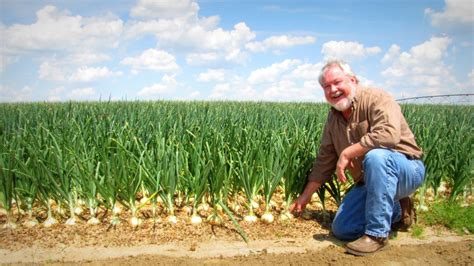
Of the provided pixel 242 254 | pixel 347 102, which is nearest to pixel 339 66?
pixel 347 102

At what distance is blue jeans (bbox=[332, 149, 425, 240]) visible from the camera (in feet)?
8.23

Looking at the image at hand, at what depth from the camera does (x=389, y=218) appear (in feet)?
8.51

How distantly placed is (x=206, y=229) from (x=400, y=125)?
1.45 m

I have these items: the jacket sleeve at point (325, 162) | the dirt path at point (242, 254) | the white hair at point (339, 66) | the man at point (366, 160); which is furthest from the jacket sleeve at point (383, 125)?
the dirt path at point (242, 254)

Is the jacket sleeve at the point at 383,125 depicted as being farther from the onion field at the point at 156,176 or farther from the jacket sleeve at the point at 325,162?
the onion field at the point at 156,176

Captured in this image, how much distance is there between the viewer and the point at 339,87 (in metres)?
2.65

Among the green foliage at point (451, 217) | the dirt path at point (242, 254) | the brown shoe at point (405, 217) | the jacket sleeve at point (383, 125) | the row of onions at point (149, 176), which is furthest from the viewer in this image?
the green foliage at point (451, 217)

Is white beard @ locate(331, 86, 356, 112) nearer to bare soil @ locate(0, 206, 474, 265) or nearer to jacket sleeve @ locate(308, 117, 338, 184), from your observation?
jacket sleeve @ locate(308, 117, 338, 184)

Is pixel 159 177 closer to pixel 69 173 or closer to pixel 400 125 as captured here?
pixel 69 173

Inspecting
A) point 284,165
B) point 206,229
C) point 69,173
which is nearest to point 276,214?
point 284,165

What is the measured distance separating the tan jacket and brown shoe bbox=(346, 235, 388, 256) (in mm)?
472

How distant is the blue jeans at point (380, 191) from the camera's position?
251 cm

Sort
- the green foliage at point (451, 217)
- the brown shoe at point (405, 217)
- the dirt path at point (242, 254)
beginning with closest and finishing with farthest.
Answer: the dirt path at point (242, 254), the brown shoe at point (405, 217), the green foliage at point (451, 217)

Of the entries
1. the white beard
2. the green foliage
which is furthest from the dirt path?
the white beard
